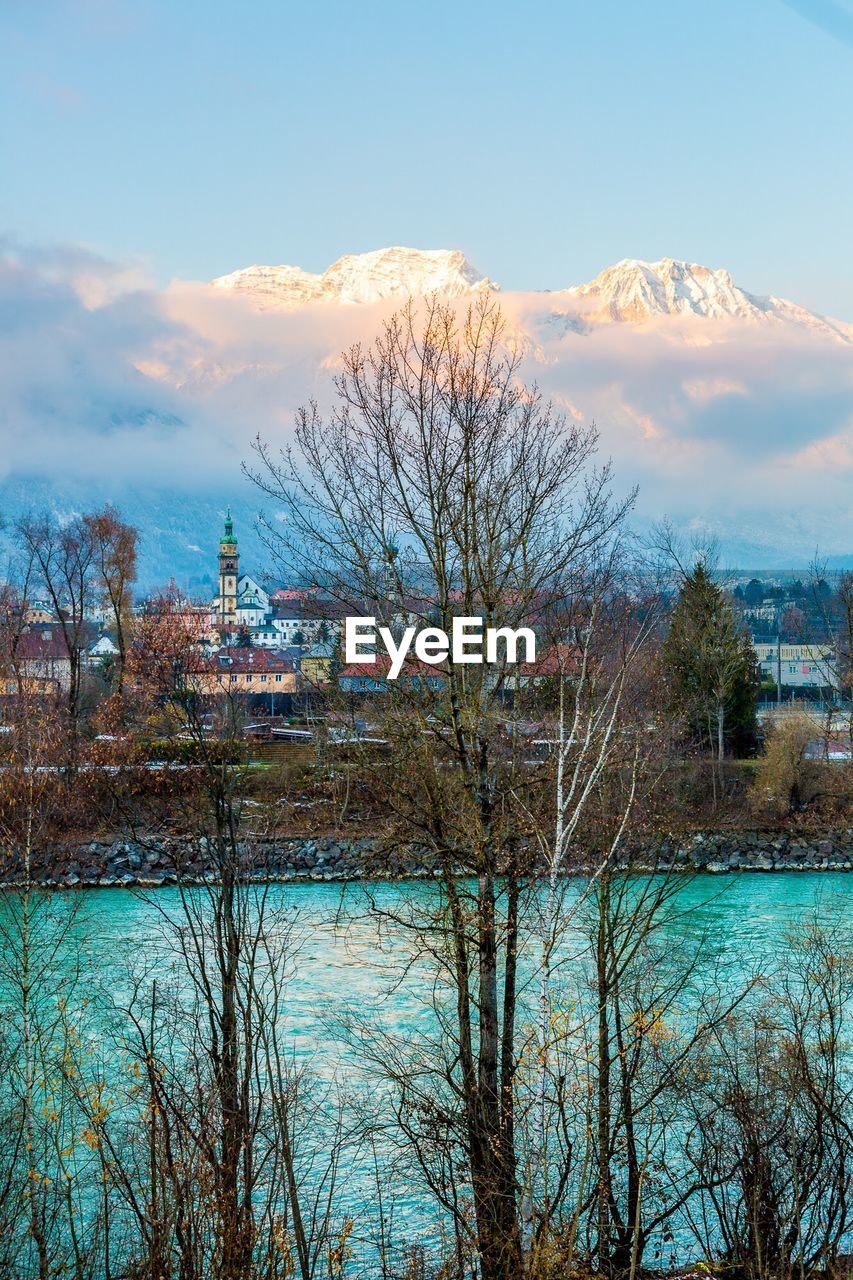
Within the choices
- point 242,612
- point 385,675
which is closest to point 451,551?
point 385,675

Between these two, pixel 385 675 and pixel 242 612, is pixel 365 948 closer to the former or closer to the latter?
pixel 385 675

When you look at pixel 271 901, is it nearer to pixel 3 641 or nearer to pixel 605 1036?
pixel 3 641

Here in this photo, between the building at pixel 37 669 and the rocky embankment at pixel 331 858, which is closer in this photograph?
the rocky embankment at pixel 331 858

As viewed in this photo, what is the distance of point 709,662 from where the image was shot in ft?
106

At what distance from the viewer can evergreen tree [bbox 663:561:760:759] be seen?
32.2m

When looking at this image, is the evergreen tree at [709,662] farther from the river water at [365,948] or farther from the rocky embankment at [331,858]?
the river water at [365,948]

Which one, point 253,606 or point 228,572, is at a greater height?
point 228,572

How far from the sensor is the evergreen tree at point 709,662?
32.2m

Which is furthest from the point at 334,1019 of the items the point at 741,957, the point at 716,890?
the point at 716,890

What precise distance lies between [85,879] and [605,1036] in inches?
732

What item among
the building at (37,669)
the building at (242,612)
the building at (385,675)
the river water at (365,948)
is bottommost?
the river water at (365,948)

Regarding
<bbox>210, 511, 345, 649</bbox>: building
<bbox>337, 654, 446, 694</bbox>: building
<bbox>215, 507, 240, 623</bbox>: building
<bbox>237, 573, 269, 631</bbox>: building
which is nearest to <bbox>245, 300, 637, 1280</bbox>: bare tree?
<bbox>337, 654, 446, 694</bbox>: building

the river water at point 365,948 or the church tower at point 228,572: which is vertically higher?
the church tower at point 228,572

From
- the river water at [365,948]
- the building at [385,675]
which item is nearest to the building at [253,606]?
the river water at [365,948]
